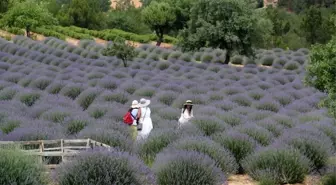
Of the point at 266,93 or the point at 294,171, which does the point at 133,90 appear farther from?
the point at 294,171

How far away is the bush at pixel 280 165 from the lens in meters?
7.43

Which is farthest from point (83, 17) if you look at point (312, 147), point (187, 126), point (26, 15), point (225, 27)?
point (312, 147)

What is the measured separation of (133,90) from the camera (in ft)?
53.3

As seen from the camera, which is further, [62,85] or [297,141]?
[62,85]

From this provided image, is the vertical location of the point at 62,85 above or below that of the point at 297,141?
below

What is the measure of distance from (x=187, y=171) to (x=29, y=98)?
8.69 metres

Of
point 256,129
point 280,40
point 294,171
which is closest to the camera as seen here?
point 294,171

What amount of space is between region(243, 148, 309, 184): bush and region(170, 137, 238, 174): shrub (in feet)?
1.12

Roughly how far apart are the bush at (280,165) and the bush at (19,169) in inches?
129

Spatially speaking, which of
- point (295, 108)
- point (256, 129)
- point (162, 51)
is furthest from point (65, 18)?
point (256, 129)

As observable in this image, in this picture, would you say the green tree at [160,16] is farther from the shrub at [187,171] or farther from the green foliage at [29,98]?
the shrub at [187,171]

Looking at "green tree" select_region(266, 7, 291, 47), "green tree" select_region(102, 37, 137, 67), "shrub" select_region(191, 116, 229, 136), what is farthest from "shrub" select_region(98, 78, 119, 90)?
"green tree" select_region(266, 7, 291, 47)

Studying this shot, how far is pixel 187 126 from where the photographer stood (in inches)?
369

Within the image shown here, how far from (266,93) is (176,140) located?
833 cm
